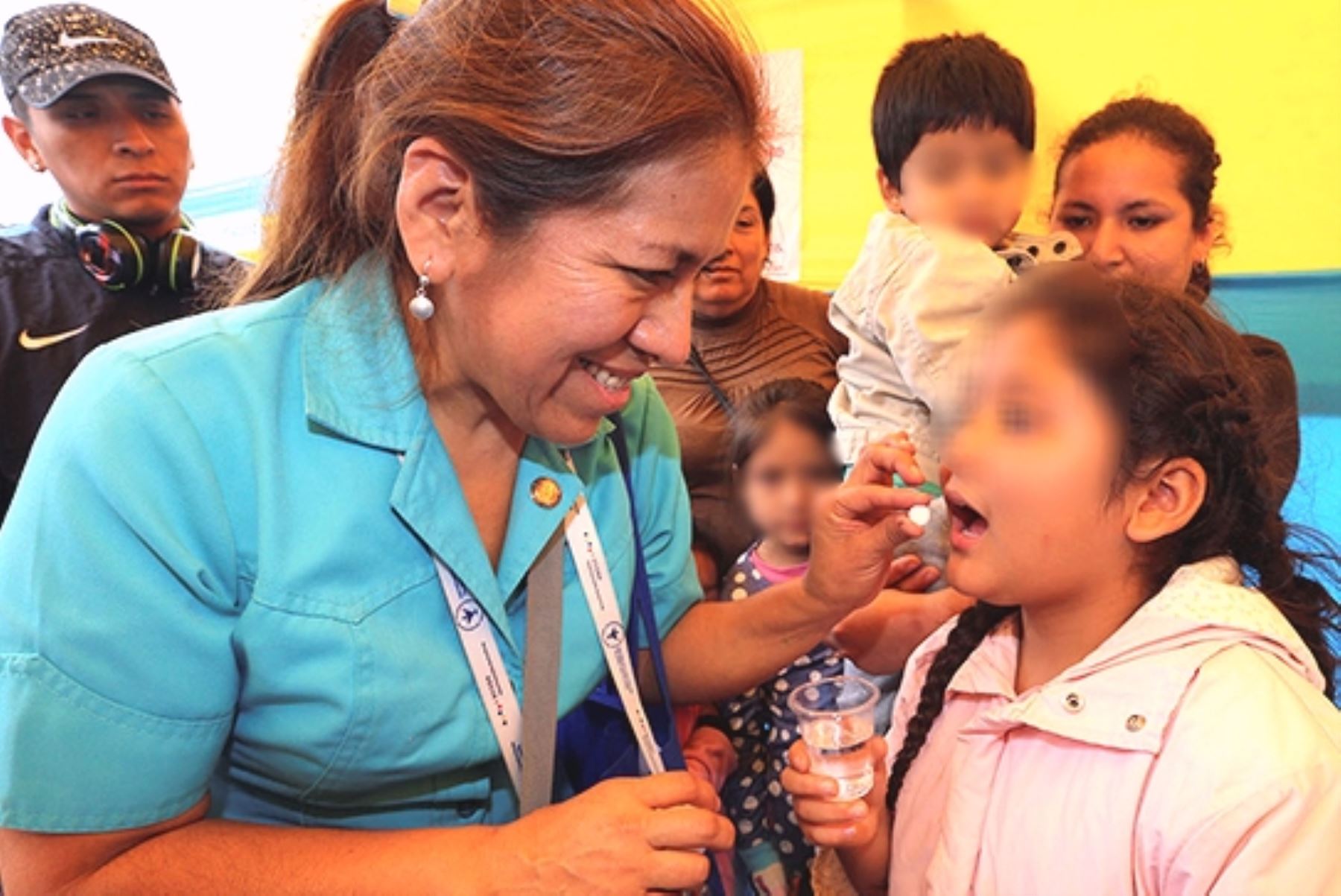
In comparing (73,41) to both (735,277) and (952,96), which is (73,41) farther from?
(952,96)

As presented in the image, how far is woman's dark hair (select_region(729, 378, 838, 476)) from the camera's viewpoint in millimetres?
2223

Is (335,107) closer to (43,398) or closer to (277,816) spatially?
(277,816)

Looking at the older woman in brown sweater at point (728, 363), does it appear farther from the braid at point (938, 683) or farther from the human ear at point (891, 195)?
the braid at point (938, 683)

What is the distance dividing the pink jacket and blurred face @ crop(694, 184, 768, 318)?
1506 millimetres

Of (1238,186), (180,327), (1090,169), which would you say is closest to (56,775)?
(180,327)

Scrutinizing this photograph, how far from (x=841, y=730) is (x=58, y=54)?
2126 mm

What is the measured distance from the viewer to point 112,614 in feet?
3.10

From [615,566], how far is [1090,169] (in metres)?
1.31

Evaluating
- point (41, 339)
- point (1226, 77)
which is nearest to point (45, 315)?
point (41, 339)

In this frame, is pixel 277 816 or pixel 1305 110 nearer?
→ pixel 277 816

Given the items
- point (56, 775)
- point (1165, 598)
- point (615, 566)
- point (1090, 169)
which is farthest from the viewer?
point (1090, 169)

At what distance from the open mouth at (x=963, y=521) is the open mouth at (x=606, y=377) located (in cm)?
39

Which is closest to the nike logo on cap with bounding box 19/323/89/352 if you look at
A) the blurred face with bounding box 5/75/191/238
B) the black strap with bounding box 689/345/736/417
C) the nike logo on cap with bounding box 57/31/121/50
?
the blurred face with bounding box 5/75/191/238

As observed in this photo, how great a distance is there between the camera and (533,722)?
1164 mm
